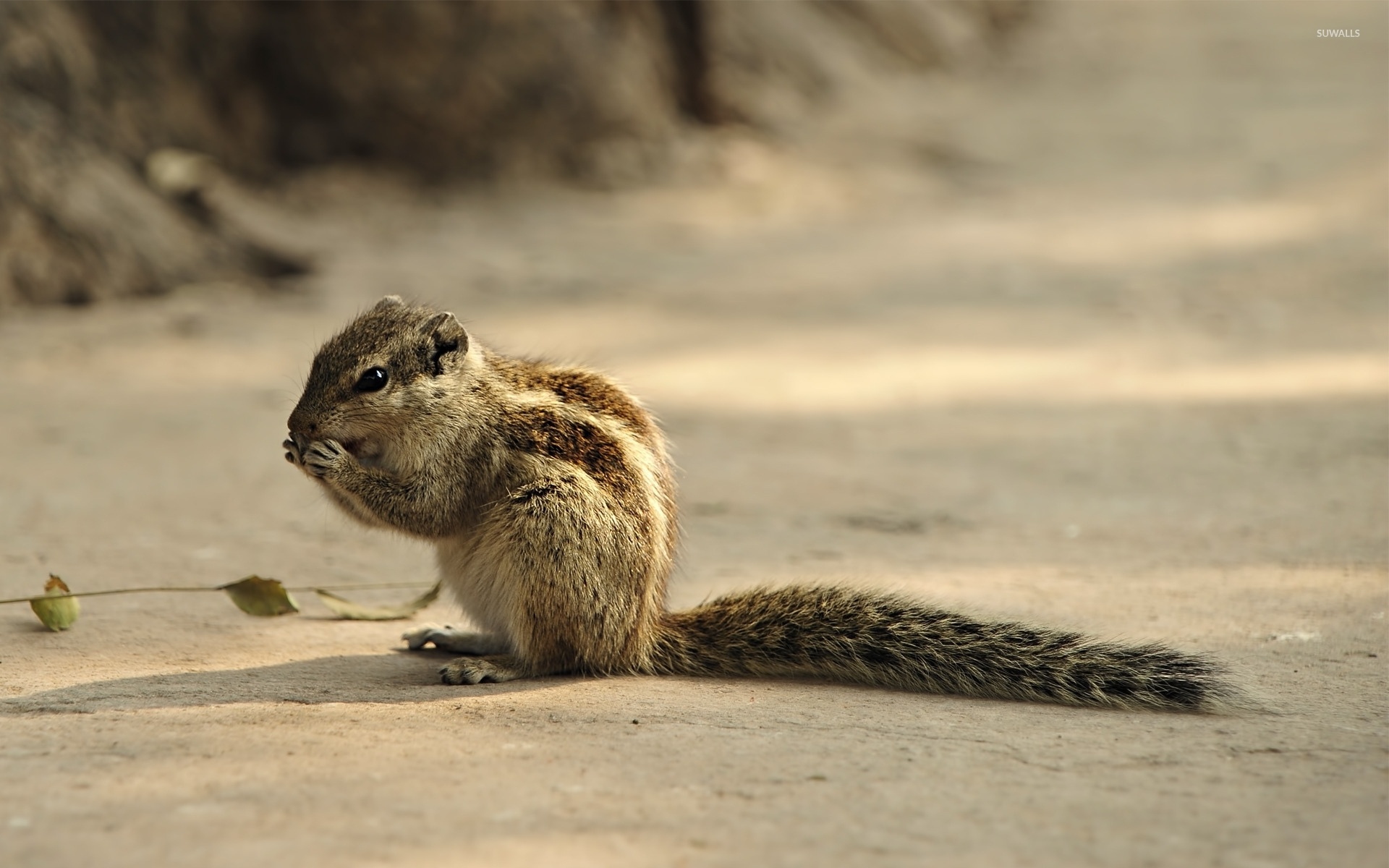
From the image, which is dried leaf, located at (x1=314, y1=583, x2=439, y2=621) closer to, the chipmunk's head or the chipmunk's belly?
the chipmunk's belly

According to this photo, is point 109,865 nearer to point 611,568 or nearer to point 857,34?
point 611,568

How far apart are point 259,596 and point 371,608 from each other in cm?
41

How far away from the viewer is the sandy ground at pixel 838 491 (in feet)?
8.79

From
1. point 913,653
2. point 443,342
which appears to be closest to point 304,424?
point 443,342

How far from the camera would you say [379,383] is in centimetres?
396

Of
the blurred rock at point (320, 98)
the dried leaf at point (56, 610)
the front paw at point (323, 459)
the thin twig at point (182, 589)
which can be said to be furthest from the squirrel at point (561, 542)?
the blurred rock at point (320, 98)

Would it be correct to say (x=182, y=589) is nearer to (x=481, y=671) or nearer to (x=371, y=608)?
(x=371, y=608)

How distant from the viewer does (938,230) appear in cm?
1098

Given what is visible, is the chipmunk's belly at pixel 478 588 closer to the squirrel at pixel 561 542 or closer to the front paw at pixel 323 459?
the squirrel at pixel 561 542

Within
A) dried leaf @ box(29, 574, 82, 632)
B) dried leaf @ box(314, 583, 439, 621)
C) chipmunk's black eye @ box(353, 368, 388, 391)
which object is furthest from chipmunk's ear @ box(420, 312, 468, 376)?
dried leaf @ box(29, 574, 82, 632)

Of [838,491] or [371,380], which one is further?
[838,491]

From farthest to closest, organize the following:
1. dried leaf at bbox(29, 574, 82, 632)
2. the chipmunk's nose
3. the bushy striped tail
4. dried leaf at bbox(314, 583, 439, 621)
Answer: dried leaf at bbox(314, 583, 439, 621) < dried leaf at bbox(29, 574, 82, 632) < the chipmunk's nose < the bushy striped tail

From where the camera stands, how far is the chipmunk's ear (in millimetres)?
4016

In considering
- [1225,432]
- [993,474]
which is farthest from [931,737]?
[1225,432]
